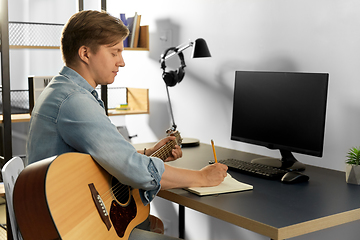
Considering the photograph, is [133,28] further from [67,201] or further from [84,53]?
[67,201]

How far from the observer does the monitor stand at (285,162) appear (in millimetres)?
1787

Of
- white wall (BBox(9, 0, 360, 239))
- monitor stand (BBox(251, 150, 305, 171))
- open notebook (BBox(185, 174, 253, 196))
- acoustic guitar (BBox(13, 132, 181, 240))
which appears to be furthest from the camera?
white wall (BBox(9, 0, 360, 239))

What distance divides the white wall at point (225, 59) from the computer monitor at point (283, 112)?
269 millimetres

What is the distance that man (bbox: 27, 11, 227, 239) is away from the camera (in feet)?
4.05

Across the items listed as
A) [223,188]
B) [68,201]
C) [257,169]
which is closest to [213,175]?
[223,188]

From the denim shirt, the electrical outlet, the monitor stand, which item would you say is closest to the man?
the denim shirt

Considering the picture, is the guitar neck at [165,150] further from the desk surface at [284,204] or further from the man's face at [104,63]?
the man's face at [104,63]

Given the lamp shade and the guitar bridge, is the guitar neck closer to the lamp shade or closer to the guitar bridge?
the guitar bridge

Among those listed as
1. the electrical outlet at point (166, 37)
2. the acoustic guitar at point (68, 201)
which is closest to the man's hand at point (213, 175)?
the acoustic guitar at point (68, 201)

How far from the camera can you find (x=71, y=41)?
52.8 inches

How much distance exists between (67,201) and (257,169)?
0.86 meters

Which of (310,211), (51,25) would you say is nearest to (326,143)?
(310,211)

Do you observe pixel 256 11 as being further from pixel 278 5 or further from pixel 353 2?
pixel 353 2

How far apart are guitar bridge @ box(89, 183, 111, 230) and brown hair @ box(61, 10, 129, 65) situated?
1.42ft
